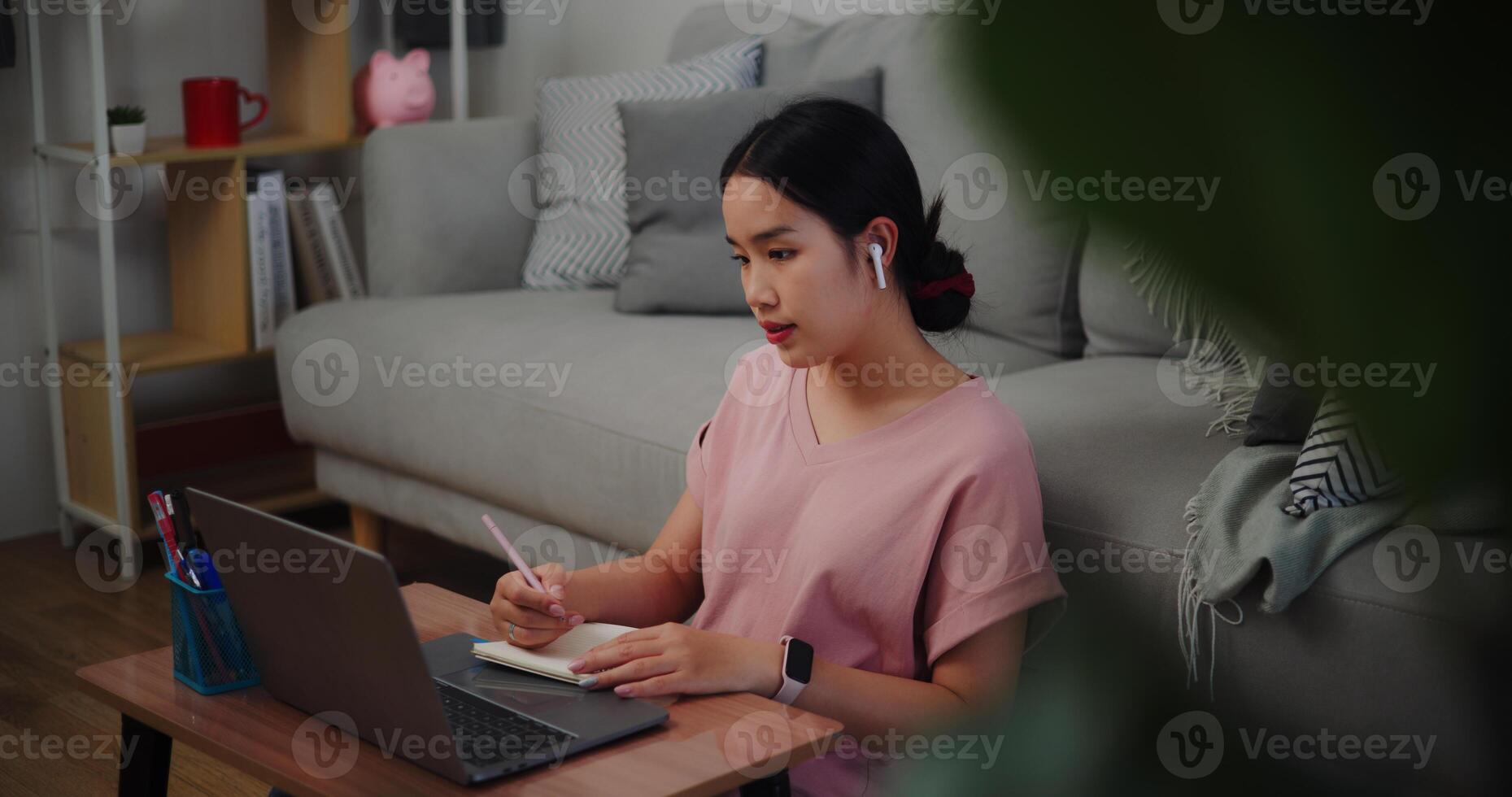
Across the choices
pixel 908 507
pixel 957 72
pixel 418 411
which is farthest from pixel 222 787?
pixel 957 72

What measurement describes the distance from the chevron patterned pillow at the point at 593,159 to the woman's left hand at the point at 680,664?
155cm

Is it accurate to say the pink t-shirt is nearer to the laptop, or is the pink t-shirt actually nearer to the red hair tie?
the red hair tie

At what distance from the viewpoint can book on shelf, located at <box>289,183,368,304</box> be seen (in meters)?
2.75

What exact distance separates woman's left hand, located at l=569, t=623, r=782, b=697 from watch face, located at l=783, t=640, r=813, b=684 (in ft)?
A: 0.04

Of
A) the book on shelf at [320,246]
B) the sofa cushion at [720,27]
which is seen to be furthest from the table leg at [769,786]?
the book on shelf at [320,246]

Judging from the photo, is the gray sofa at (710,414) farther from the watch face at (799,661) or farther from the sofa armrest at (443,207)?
the watch face at (799,661)

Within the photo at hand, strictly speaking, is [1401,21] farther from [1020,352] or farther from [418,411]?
[418,411]

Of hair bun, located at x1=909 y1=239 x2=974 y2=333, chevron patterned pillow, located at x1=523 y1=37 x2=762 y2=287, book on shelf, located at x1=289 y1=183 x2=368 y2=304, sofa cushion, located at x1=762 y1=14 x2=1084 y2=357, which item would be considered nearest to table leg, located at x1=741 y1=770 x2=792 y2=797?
hair bun, located at x1=909 y1=239 x2=974 y2=333

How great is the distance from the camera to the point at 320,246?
2.76 meters

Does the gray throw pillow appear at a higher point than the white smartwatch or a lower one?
higher

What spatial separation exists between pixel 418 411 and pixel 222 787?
2.15 ft

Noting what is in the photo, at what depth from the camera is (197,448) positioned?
9.54ft

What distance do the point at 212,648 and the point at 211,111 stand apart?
1882 millimetres

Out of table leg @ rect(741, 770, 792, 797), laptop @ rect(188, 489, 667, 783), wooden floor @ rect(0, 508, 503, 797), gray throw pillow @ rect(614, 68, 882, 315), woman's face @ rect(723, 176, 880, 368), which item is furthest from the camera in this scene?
gray throw pillow @ rect(614, 68, 882, 315)
